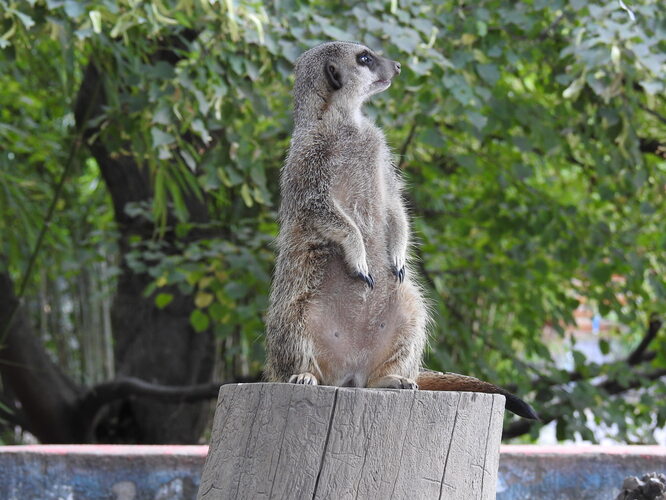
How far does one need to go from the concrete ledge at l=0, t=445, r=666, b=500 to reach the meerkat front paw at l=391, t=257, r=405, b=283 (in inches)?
43.1

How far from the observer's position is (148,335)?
6605 mm

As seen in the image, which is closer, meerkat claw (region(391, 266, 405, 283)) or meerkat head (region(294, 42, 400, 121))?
meerkat claw (region(391, 266, 405, 283))

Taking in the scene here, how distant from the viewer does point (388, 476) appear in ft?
7.23

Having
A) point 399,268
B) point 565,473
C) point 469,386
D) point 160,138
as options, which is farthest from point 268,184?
point 469,386

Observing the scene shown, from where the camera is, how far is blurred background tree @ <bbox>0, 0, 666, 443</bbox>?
13.3 feet

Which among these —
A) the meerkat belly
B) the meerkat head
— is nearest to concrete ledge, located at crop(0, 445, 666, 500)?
the meerkat belly

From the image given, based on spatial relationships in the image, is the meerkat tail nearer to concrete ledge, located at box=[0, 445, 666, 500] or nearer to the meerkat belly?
the meerkat belly

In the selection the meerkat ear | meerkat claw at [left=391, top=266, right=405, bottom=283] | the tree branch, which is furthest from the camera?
the tree branch

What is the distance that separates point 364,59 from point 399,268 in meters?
0.76

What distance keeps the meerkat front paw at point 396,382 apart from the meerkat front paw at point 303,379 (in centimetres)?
21

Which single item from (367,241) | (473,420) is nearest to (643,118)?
(367,241)

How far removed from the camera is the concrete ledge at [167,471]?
3.47 meters

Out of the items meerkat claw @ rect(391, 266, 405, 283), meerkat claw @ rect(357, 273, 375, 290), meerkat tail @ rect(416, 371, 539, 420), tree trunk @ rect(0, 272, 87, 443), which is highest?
meerkat claw @ rect(357, 273, 375, 290)

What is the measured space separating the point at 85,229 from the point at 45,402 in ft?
6.46
